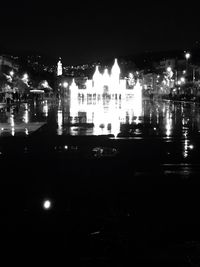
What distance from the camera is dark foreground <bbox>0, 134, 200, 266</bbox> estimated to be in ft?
19.4

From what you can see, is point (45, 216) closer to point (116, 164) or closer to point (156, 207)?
point (156, 207)

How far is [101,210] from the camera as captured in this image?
798 cm

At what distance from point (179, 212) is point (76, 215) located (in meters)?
1.56

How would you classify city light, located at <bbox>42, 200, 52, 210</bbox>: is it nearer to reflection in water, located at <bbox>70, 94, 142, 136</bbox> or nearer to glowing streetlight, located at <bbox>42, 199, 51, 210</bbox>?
glowing streetlight, located at <bbox>42, 199, 51, 210</bbox>

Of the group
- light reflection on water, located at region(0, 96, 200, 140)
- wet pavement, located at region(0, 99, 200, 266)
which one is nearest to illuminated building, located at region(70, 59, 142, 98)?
light reflection on water, located at region(0, 96, 200, 140)

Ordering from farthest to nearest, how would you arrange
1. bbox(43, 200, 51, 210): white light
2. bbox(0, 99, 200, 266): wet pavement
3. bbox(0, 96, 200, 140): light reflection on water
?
bbox(0, 96, 200, 140): light reflection on water, bbox(43, 200, 51, 210): white light, bbox(0, 99, 200, 266): wet pavement

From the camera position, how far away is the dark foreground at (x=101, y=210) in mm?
5922

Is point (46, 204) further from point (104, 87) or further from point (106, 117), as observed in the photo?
point (104, 87)

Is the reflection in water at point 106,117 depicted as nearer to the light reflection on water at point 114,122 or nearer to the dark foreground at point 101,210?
the light reflection on water at point 114,122

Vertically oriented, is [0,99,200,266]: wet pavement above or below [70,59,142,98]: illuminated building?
below

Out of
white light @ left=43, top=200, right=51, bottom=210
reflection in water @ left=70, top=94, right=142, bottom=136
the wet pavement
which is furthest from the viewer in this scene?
reflection in water @ left=70, top=94, right=142, bottom=136

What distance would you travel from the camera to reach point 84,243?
6.32 metres

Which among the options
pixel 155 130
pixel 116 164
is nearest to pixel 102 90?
pixel 155 130

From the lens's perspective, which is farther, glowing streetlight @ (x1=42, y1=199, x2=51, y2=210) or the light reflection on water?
the light reflection on water
